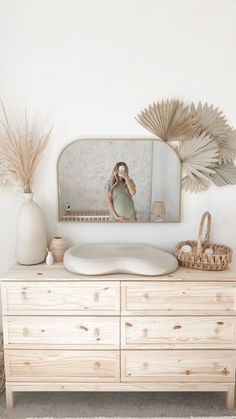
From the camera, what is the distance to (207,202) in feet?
7.38

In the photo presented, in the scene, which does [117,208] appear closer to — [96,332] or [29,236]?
[29,236]

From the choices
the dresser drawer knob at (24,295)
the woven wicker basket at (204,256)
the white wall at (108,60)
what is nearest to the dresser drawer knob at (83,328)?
the dresser drawer knob at (24,295)

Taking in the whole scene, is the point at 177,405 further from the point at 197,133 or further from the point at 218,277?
the point at 197,133

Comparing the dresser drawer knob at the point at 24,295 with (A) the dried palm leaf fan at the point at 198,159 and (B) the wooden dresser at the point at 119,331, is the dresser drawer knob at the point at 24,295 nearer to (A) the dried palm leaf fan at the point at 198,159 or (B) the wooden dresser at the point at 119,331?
(B) the wooden dresser at the point at 119,331

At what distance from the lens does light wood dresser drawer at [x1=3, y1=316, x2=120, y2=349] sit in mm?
1909

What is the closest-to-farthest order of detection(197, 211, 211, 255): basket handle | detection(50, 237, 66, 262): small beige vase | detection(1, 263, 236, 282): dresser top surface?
detection(1, 263, 236, 282): dresser top surface < detection(197, 211, 211, 255): basket handle < detection(50, 237, 66, 262): small beige vase

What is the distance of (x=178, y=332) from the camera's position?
1921mm

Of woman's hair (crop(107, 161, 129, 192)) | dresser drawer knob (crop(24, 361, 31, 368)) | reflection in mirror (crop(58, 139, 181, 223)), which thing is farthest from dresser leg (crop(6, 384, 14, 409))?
woman's hair (crop(107, 161, 129, 192))

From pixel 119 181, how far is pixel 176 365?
1087 millimetres

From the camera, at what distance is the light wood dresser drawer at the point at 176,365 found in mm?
1935

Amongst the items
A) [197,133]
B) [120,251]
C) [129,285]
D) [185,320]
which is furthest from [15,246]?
[197,133]

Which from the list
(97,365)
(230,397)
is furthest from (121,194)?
(230,397)

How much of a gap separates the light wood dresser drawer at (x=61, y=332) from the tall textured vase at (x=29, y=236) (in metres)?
0.34

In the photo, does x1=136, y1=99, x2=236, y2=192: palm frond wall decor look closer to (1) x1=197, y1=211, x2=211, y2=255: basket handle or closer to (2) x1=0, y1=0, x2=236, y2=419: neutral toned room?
(2) x1=0, y1=0, x2=236, y2=419: neutral toned room
